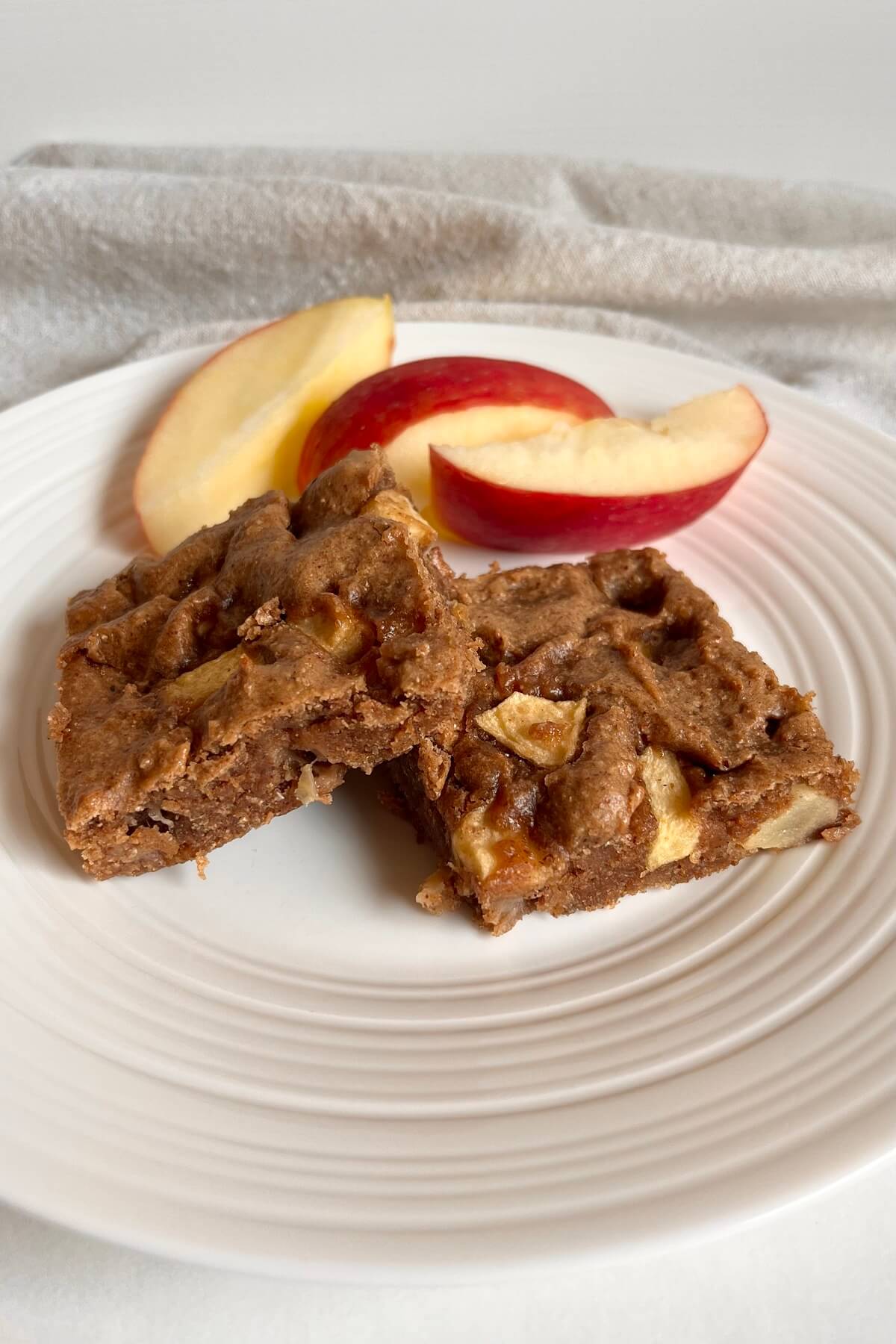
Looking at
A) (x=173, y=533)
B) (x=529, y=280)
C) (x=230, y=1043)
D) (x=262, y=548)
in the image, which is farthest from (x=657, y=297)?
(x=230, y=1043)

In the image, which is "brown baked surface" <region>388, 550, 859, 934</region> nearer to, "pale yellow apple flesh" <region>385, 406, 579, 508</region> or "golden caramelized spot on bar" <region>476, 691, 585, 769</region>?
"golden caramelized spot on bar" <region>476, 691, 585, 769</region>

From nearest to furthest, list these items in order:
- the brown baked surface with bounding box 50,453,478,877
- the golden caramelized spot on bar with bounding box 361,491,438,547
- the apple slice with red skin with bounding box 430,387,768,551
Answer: the brown baked surface with bounding box 50,453,478,877
the golden caramelized spot on bar with bounding box 361,491,438,547
the apple slice with red skin with bounding box 430,387,768,551

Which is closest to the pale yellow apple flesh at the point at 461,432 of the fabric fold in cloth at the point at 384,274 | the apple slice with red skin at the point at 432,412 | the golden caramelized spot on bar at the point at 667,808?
the apple slice with red skin at the point at 432,412

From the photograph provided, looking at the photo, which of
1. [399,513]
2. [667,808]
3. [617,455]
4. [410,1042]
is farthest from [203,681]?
[617,455]

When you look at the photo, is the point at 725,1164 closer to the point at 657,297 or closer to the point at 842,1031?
the point at 842,1031

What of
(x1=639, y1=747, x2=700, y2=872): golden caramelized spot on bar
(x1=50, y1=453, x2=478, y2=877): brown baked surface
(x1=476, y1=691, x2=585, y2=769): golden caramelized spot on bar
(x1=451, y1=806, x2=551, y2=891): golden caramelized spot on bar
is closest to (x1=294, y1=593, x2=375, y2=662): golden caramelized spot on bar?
(x1=50, y1=453, x2=478, y2=877): brown baked surface
